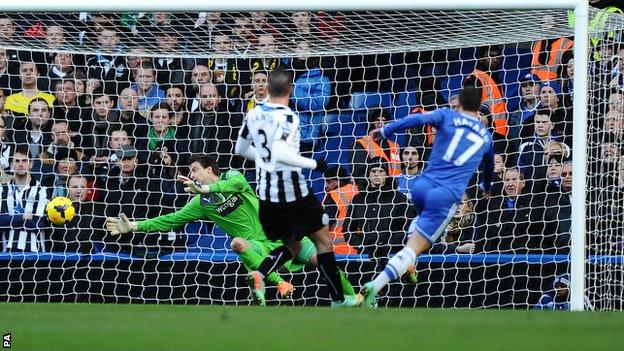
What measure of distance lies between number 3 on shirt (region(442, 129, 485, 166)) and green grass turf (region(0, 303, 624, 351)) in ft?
4.24

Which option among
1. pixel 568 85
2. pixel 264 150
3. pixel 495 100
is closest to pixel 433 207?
pixel 264 150

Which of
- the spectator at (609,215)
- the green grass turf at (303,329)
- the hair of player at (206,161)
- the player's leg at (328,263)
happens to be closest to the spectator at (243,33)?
the hair of player at (206,161)

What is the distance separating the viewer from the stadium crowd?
421 inches

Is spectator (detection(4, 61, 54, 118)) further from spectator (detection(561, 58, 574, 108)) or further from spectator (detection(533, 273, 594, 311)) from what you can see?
spectator (detection(533, 273, 594, 311))

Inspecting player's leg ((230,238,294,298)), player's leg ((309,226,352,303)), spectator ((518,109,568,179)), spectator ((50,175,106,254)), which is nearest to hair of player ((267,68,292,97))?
player's leg ((309,226,352,303))

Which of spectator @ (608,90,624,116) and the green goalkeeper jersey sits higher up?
spectator @ (608,90,624,116)

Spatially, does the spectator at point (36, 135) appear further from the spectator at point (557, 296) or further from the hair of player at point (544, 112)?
the spectator at point (557, 296)

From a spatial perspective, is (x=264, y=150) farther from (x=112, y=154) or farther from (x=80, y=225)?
(x=80, y=225)

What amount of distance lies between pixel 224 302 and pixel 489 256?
2.42 meters

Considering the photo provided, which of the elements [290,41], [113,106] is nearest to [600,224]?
[290,41]

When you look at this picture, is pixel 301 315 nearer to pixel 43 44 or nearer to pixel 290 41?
pixel 290 41

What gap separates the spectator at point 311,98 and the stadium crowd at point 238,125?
2 centimetres

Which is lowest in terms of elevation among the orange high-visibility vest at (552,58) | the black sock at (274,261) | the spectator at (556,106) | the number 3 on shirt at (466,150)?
the black sock at (274,261)

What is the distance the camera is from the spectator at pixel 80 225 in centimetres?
1123
